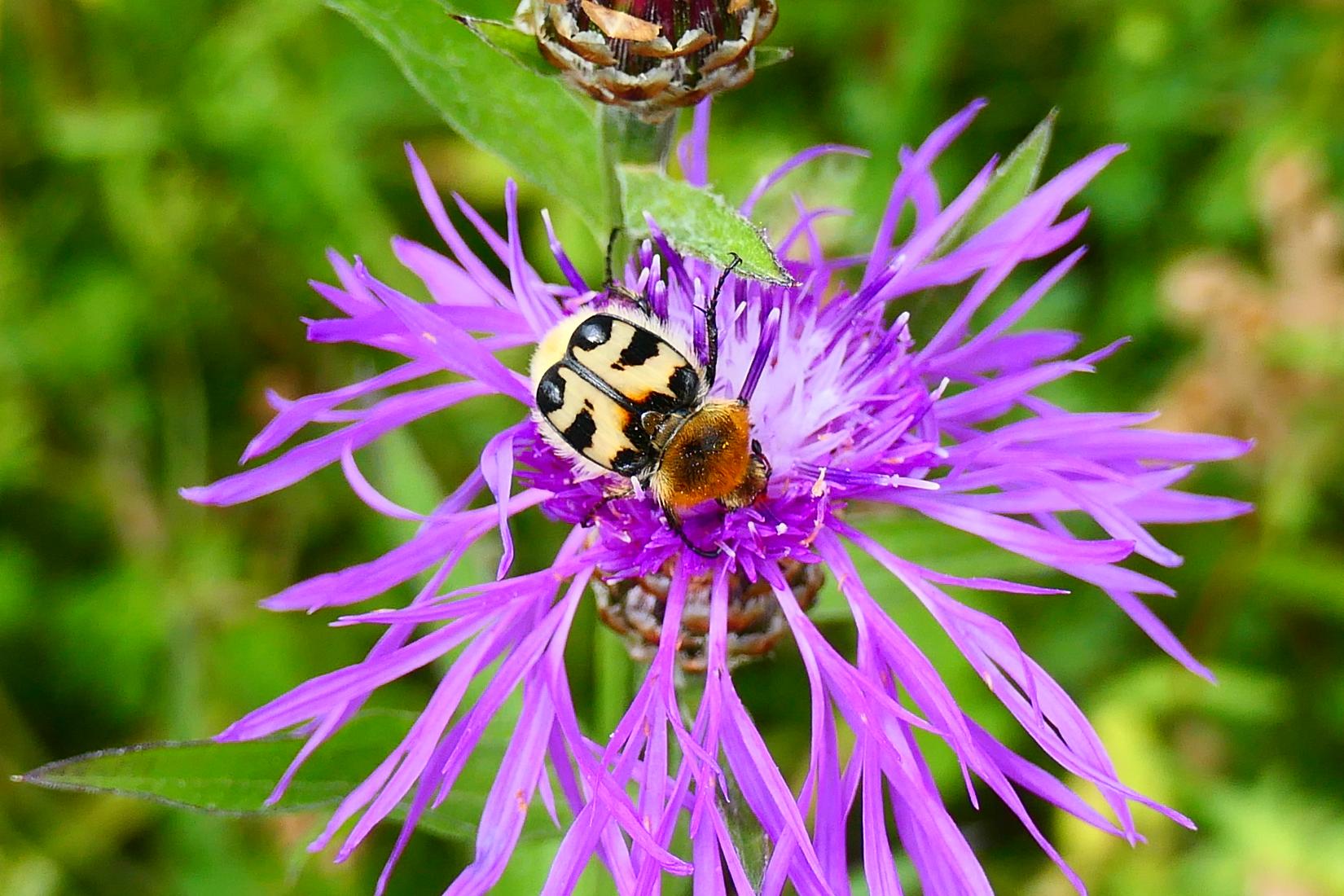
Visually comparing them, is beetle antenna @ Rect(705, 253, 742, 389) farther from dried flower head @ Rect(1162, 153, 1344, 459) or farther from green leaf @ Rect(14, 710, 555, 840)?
dried flower head @ Rect(1162, 153, 1344, 459)

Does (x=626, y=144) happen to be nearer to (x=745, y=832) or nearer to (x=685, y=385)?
(x=685, y=385)

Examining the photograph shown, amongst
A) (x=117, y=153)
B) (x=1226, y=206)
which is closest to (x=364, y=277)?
(x=117, y=153)

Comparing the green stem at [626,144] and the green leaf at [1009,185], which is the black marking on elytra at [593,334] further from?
the green leaf at [1009,185]

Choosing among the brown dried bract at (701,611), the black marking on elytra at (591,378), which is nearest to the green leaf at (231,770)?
the brown dried bract at (701,611)

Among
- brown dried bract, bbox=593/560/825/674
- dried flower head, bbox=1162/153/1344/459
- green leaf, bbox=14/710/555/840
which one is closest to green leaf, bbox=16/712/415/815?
green leaf, bbox=14/710/555/840

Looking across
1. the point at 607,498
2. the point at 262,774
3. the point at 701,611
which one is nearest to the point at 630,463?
the point at 607,498
